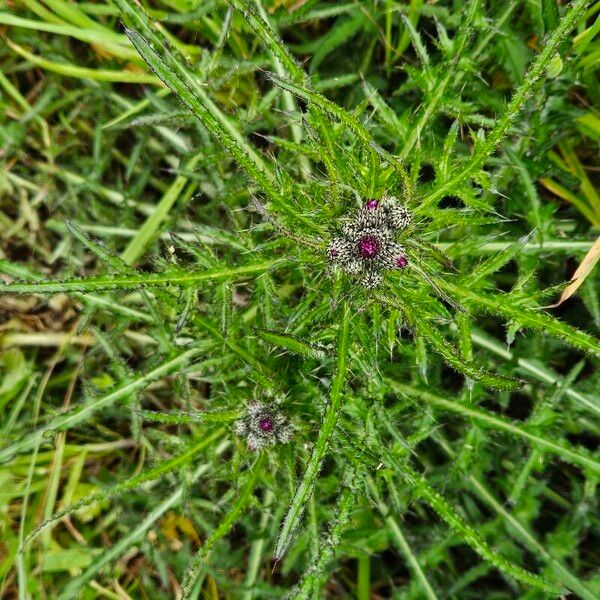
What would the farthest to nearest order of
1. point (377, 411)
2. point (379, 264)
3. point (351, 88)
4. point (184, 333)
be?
point (351, 88), point (184, 333), point (377, 411), point (379, 264)

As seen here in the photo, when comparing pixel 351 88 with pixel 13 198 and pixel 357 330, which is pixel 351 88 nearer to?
pixel 357 330

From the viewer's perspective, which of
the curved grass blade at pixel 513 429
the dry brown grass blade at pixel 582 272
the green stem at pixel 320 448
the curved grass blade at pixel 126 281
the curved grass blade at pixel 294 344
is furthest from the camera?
the curved grass blade at pixel 513 429

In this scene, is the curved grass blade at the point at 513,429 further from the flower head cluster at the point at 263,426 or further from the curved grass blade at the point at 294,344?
the curved grass blade at the point at 294,344

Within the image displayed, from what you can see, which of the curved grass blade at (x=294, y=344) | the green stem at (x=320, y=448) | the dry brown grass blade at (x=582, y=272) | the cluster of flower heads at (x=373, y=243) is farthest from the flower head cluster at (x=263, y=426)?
the dry brown grass blade at (x=582, y=272)

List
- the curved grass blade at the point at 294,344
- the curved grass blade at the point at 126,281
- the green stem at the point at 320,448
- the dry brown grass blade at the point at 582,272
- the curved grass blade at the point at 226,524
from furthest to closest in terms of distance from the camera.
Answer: the dry brown grass blade at the point at 582,272 < the curved grass blade at the point at 226,524 < the curved grass blade at the point at 294,344 < the curved grass blade at the point at 126,281 < the green stem at the point at 320,448

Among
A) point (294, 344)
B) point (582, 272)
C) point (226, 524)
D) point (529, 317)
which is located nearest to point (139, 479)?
point (226, 524)

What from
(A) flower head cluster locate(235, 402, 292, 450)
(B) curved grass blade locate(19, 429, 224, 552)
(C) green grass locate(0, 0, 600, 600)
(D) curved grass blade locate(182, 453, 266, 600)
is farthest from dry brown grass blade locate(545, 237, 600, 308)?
(B) curved grass blade locate(19, 429, 224, 552)

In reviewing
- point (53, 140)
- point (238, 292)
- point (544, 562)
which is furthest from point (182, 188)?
point (544, 562)

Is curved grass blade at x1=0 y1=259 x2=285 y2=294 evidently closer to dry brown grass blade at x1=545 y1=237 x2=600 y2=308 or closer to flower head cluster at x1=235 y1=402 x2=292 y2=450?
flower head cluster at x1=235 y1=402 x2=292 y2=450
